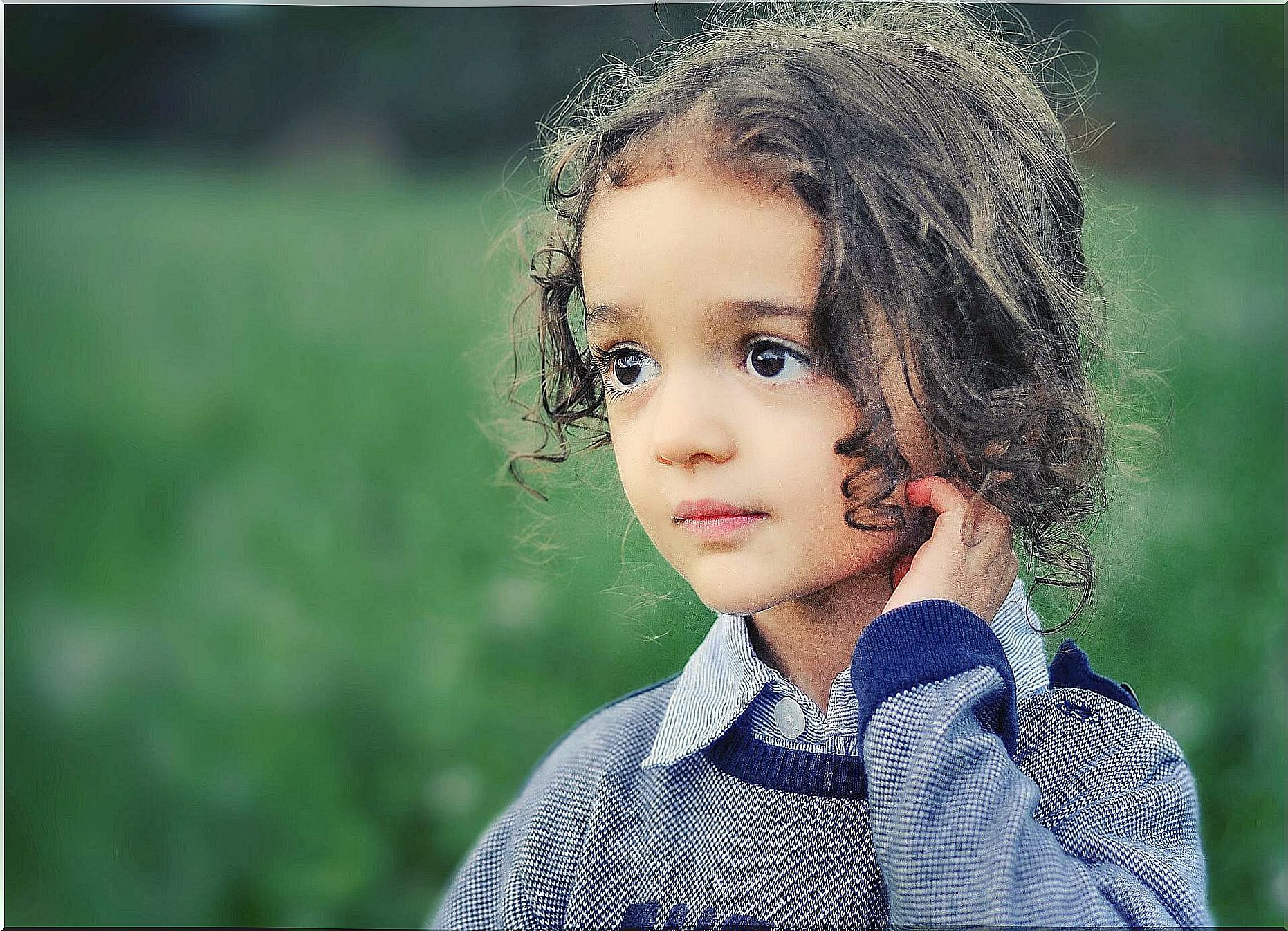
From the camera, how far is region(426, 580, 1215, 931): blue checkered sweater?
790 mm

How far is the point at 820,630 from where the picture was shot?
0.95 metres

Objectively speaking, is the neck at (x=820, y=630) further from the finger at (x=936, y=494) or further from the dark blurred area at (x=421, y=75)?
the dark blurred area at (x=421, y=75)

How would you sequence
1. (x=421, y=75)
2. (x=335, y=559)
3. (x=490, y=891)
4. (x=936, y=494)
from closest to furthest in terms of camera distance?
1. (x=936, y=494)
2. (x=490, y=891)
3. (x=421, y=75)
4. (x=335, y=559)

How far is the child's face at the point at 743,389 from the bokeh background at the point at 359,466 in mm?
258

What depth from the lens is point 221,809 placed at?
1310 millimetres

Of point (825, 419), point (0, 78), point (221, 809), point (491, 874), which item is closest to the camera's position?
point (825, 419)

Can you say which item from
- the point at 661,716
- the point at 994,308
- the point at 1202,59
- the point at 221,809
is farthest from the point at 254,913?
the point at 1202,59

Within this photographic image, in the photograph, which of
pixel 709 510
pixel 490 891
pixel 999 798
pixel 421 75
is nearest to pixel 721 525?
pixel 709 510

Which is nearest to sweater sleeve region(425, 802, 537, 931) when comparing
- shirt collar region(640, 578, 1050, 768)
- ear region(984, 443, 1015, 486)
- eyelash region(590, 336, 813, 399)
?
shirt collar region(640, 578, 1050, 768)

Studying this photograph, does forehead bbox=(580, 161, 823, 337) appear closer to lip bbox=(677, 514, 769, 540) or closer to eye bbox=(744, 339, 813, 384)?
eye bbox=(744, 339, 813, 384)

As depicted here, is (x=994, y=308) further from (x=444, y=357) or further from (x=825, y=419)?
(x=444, y=357)

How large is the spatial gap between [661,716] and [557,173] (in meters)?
0.44

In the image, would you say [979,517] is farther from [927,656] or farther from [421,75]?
[421,75]

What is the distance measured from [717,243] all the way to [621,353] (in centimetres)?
13
